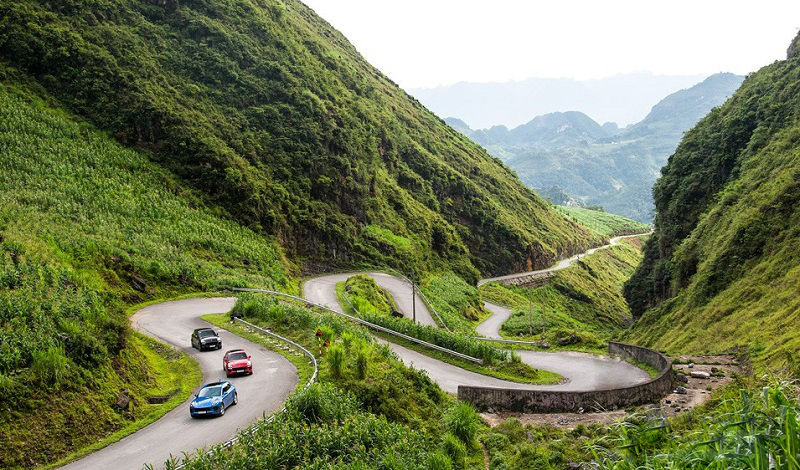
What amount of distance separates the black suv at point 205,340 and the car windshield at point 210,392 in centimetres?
973

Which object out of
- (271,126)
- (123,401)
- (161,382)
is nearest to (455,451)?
(123,401)

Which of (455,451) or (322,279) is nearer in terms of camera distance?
(455,451)

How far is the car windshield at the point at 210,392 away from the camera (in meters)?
18.9

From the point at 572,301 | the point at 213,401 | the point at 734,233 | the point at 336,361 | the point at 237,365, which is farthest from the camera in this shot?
the point at 572,301

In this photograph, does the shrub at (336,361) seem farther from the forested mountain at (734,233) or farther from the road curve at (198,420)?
the forested mountain at (734,233)

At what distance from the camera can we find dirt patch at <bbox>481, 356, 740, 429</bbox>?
1993 cm

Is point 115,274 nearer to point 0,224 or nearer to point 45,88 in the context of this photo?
point 0,224

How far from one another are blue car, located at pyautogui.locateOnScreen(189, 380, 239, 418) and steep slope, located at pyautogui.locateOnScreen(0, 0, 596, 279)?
4640cm

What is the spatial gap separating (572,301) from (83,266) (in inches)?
3334

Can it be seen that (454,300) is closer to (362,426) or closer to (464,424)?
(464,424)

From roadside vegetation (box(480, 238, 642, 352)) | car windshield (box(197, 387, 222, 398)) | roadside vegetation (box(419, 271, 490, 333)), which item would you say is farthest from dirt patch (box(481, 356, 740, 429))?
roadside vegetation (box(419, 271, 490, 333))

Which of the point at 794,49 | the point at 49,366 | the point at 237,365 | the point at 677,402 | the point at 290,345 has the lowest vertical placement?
the point at 290,345

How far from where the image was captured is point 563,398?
21641 millimetres

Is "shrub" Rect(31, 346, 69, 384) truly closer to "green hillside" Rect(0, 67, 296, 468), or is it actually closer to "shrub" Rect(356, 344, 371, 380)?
"green hillside" Rect(0, 67, 296, 468)
